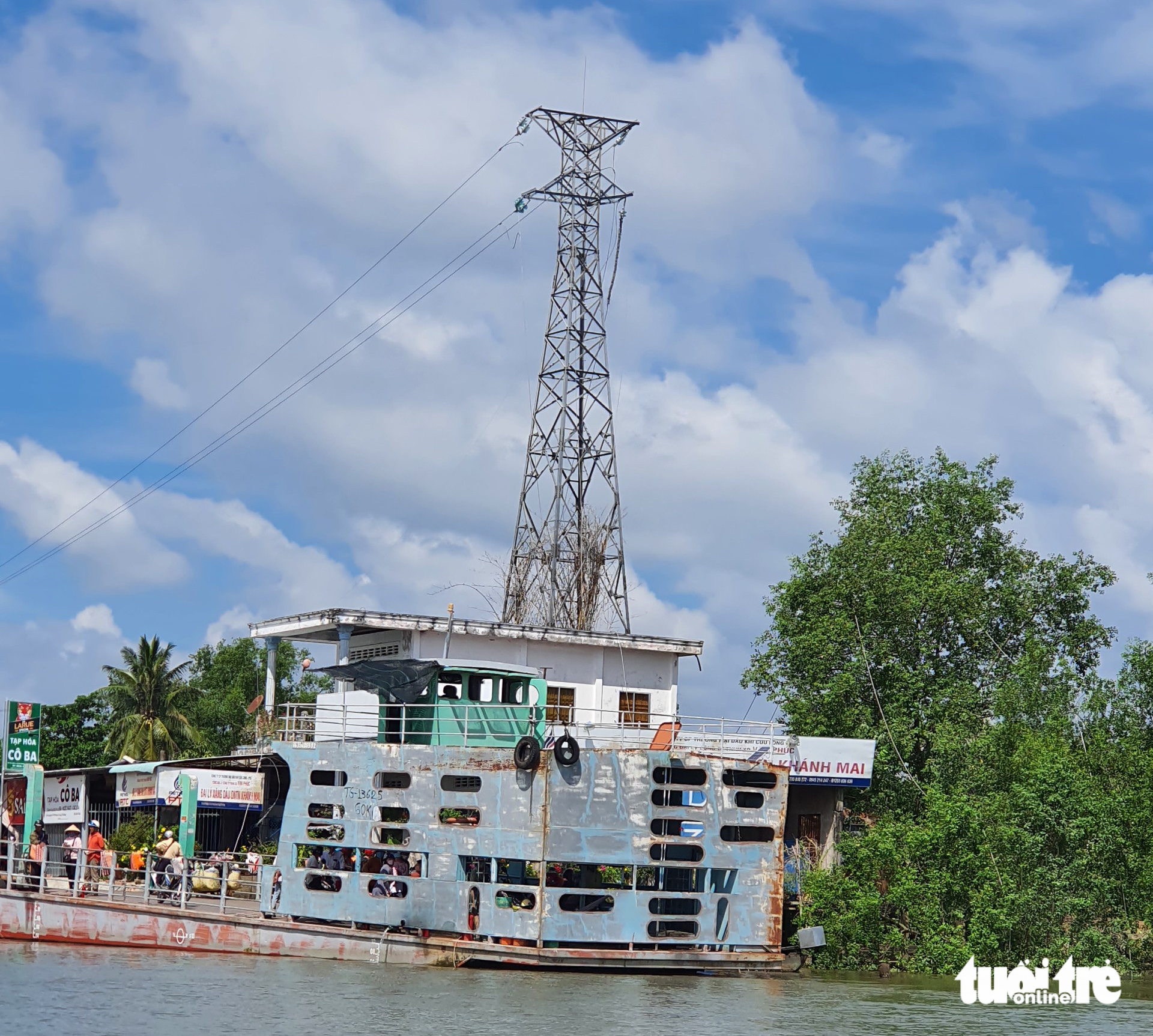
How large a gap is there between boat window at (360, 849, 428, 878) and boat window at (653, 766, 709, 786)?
4.69m

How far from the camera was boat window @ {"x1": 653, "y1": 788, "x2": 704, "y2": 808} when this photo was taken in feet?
95.7

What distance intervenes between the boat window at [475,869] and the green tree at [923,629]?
12.6m

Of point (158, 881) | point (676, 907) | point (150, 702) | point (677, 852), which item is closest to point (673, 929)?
point (676, 907)

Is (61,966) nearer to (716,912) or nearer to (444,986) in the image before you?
(444,986)

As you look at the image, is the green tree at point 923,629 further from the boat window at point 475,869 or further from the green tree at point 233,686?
the green tree at point 233,686

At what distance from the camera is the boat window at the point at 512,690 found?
102 feet

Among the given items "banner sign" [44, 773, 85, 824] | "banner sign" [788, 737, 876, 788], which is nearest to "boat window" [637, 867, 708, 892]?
"banner sign" [788, 737, 876, 788]

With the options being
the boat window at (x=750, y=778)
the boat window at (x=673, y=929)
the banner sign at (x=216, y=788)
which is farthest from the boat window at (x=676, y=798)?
the banner sign at (x=216, y=788)

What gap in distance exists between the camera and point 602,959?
92.9ft

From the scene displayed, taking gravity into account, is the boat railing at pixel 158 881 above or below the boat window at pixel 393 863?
below

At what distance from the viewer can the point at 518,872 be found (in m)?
29.5

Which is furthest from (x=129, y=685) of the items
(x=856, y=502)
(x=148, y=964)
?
(x=148, y=964)

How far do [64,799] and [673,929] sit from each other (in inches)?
681

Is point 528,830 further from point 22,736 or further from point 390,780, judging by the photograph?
point 22,736
